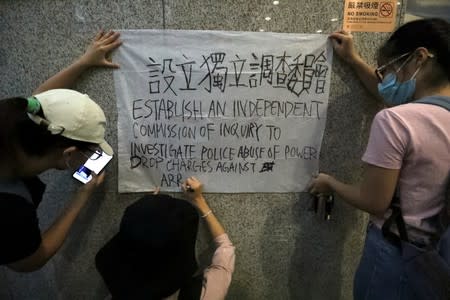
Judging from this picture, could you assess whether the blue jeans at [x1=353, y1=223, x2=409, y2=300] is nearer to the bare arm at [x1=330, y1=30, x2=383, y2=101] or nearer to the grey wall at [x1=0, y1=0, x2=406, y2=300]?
the grey wall at [x1=0, y1=0, x2=406, y2=300]

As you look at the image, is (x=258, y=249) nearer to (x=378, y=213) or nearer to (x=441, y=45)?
(x=378, y=213)

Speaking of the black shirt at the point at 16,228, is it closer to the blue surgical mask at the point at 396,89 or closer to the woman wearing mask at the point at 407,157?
the woman wearing mask at the point at 407,157

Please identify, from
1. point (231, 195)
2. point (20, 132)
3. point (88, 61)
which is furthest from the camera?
point (231, 195)

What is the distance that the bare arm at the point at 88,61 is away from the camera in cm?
141

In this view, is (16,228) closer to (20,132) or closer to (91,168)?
(20,132)

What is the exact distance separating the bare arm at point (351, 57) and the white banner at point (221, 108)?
2.0 inches

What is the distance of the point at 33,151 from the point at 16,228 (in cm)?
23

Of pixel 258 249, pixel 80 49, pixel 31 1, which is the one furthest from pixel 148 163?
pixel 31 1

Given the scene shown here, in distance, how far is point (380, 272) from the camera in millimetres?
1229

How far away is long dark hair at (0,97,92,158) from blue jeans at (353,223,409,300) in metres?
1.16

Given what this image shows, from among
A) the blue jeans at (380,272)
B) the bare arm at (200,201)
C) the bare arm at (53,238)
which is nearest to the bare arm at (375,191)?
the blue jeans at (380,272)

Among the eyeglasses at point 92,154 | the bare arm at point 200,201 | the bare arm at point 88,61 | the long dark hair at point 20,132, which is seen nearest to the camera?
the long dark hair at point 20,132

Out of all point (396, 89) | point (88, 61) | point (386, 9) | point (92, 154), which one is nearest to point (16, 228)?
point (92, 154)

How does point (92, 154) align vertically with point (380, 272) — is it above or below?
above
